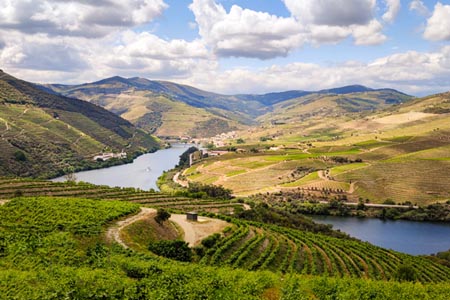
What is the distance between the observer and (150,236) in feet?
165

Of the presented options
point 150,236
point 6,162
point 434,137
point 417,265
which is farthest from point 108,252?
point 434,137

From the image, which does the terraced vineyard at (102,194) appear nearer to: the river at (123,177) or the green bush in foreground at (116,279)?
the green bush in foreground at (116,279)

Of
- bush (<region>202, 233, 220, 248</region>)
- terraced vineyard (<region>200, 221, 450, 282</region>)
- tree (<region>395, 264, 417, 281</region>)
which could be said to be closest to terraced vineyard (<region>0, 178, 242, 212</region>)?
terraced vineyard (<region>200, 221, 450, 282</region>)

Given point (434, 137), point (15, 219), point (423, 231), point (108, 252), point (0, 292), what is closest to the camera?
point (0, 292)

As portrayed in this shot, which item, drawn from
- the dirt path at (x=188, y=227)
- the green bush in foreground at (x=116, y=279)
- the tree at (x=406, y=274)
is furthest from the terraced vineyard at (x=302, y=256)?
the green bush in foreground at (x=116, y=279)

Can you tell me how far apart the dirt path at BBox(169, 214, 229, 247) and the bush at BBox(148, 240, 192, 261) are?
5.26 m

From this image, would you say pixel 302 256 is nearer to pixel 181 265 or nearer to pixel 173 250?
pixel 173 250

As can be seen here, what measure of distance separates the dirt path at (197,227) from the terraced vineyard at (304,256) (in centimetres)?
254

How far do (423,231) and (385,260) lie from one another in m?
49.1

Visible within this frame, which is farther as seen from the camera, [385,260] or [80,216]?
[385,260]

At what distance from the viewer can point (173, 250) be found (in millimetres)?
44219

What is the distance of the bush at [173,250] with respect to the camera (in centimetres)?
4394

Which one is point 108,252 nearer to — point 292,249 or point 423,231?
point 292,249

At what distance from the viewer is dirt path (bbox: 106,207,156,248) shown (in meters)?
44.9
